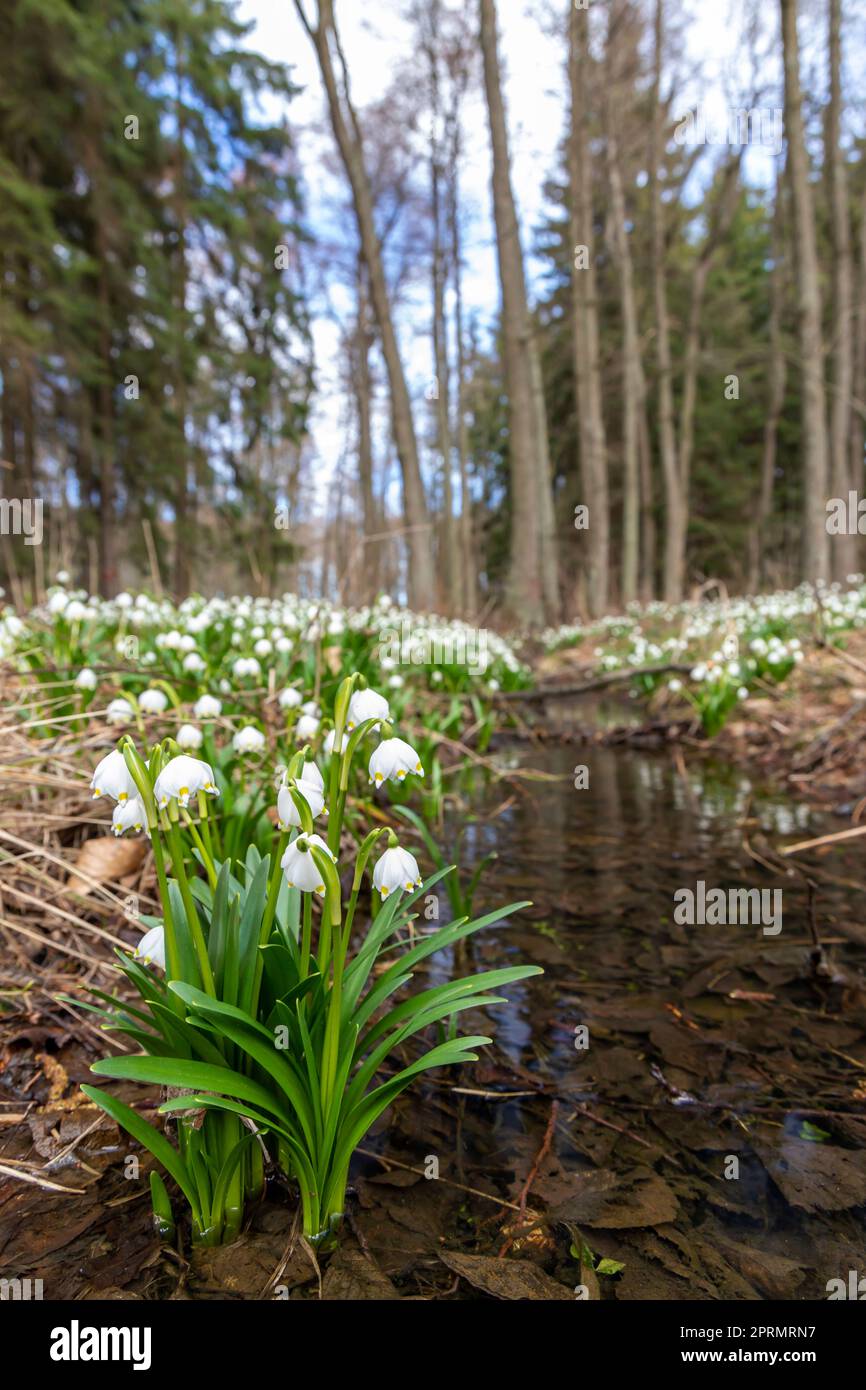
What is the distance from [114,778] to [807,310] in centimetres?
1240

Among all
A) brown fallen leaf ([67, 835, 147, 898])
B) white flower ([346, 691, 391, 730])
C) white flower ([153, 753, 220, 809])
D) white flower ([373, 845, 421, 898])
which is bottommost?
brown fallen leaf ([67, 835, 147, 898])

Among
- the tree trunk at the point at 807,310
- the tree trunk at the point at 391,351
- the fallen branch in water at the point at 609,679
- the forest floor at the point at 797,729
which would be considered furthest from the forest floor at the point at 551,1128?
the tree trunk at the point at 807,310

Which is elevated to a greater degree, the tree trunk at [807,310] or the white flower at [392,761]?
the tree trunk at [807,310]

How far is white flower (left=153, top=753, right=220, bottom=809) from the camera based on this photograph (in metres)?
1.17

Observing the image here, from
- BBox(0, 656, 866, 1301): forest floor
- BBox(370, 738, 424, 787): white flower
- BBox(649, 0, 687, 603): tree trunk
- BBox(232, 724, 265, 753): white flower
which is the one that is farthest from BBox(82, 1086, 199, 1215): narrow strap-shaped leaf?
BBox(649, 0, 687, 603): tree trunk

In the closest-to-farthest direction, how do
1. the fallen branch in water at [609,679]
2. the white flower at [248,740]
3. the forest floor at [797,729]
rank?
the white flower at [248,740]
the forest floor at [797,729]
the fallen branch in water at [609,679]

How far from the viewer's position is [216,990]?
130 centimetres

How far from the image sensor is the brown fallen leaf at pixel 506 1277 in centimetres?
115

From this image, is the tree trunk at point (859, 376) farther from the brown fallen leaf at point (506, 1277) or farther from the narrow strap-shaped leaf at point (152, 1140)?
the narrow strap-shaped leaf at point (152, 1140)

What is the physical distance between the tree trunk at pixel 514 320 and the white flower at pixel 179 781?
9920 mm

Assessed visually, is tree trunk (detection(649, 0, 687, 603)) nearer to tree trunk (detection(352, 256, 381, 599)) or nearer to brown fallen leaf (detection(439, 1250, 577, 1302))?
tree trunk (detection(352, 256, 381, 599))

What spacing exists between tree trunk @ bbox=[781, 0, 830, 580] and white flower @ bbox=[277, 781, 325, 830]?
1080cm

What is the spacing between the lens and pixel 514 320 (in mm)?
10695

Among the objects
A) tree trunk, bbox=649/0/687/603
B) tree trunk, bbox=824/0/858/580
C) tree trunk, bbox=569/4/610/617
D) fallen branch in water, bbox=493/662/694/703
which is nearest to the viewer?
fallen branch in water, bbox=493/662/694/703
